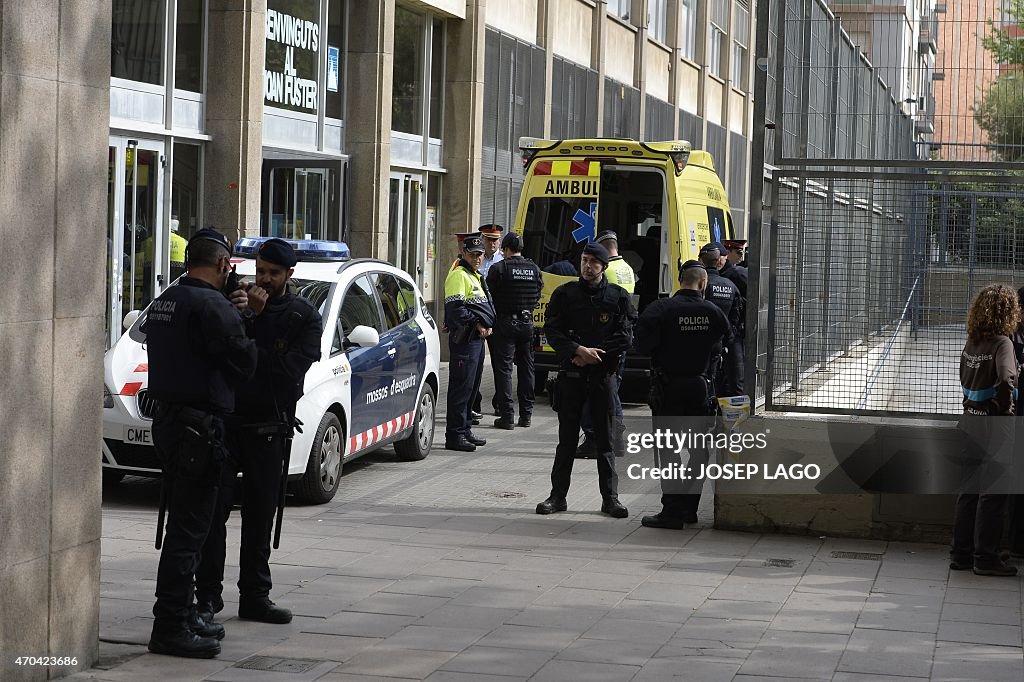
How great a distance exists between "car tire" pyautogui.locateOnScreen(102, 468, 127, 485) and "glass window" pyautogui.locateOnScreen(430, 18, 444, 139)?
1210cm

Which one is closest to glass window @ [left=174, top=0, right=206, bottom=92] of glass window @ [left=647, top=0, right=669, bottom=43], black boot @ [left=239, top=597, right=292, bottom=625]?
black boot @ [left=239, top=597, right=292, bottom=625]

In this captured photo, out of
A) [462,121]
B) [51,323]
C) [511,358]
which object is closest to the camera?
[51,323]

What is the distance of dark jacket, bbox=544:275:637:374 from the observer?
9812 mm

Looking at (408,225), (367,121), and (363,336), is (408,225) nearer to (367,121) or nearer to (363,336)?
(367,121)

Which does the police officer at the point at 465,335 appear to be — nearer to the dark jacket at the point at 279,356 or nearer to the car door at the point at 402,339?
the car door at the point at 402,339

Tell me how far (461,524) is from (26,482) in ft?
14.4

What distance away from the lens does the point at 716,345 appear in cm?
969

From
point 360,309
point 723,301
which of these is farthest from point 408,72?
point 360,309

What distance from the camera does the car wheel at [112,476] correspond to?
9930 mm

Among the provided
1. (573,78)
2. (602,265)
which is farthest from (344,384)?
(573,78)

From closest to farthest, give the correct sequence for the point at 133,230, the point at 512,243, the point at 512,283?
the point at 512,283 < the point at 512,243 < the point at 133,230

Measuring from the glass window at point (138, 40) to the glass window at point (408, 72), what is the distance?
5564 mm

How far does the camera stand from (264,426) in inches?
263
